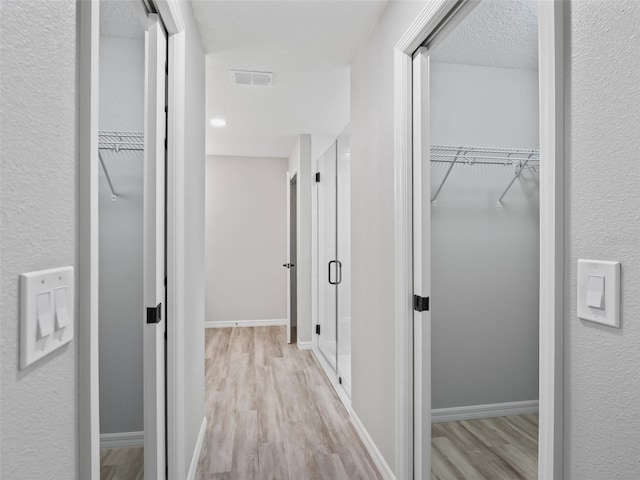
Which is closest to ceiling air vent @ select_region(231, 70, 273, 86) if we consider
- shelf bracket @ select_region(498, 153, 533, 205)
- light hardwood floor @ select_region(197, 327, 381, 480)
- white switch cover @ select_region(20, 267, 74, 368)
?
shelf bracket @ select_region(498, 153, 533, 205)

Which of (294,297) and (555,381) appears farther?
(294,297)

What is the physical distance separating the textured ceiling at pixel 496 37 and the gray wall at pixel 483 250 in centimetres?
10

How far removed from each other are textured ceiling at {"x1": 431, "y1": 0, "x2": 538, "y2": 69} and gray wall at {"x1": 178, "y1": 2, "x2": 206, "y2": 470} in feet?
4.01

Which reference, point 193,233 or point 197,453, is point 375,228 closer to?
point 193,233

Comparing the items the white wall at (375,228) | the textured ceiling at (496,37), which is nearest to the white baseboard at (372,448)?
the white wall at (375,228)

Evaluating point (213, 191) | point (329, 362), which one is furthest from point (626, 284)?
point (213, 191)

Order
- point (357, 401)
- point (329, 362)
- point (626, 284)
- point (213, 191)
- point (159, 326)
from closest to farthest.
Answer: point (626, 284), point (159, 326), point (357, 401), point (329, 362), point (213, 191)

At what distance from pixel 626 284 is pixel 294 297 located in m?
4.52

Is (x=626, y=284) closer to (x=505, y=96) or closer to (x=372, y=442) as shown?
(x=372, y=442)

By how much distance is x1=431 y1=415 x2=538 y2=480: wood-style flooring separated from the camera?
83.7 inches

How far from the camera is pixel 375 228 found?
2188 millimetres

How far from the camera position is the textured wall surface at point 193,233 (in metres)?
1.87

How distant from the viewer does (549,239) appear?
87 centimetres

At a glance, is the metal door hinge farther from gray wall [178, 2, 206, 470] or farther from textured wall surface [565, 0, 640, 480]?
textured wall surface [565, 0, 640, 480]
